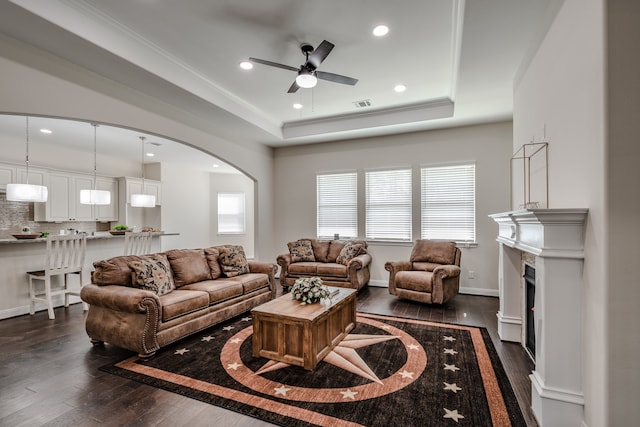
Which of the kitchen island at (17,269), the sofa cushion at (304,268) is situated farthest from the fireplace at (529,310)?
the kitchen island at (17,269)

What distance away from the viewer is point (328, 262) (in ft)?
20.1

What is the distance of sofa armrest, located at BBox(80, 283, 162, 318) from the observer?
3000mm

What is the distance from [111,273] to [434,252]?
4.74m

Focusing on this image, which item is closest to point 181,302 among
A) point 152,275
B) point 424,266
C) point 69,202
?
point 152,275

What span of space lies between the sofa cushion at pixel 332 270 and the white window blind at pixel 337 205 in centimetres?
111

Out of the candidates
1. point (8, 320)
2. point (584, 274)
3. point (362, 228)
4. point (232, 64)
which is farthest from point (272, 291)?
point (584, 274)

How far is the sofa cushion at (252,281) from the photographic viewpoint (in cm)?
441

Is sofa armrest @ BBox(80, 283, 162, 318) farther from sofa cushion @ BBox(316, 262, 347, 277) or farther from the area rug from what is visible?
sofa cushion @ BBox(316, 262, 347, 277)

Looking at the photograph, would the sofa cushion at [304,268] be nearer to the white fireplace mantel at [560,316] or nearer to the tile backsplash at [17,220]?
the white fireplace mantel at [560,316]

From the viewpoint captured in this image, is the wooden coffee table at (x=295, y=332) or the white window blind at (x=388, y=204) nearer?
the wooden coffee table at (x=295, y=332)

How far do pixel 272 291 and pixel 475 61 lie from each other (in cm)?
420

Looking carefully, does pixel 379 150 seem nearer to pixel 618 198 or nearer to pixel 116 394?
pixel 618 198

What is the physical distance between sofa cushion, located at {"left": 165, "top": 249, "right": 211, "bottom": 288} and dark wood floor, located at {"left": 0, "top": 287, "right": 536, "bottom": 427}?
104cm

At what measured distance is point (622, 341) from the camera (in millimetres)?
1633
